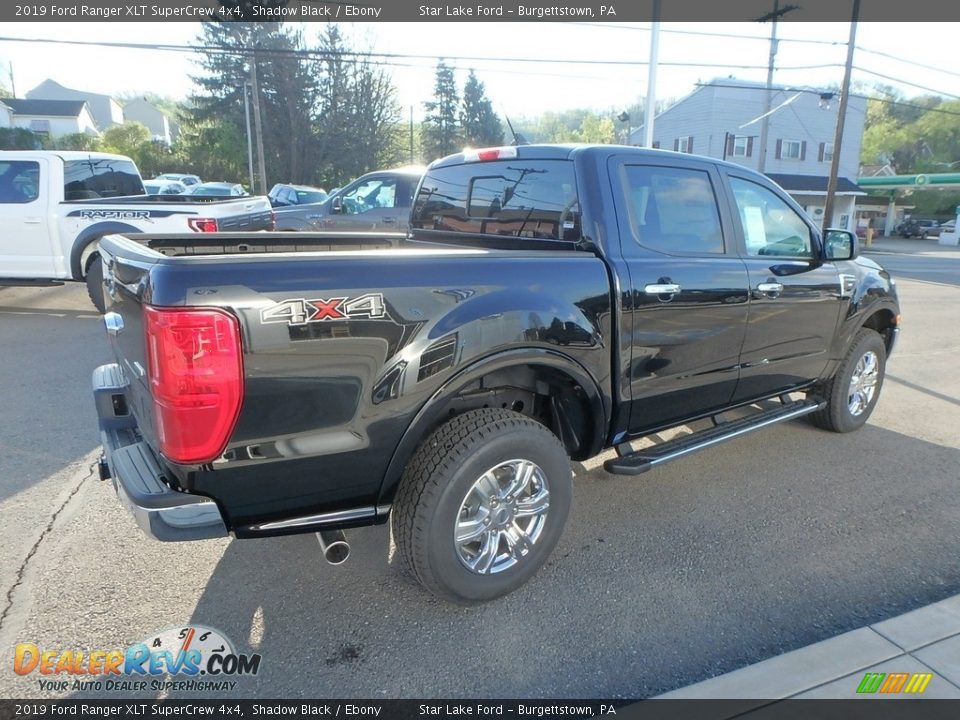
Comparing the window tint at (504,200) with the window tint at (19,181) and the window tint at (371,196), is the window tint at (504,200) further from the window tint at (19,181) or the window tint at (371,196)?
the window tint at (19,181)

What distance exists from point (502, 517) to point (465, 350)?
2.65 ft

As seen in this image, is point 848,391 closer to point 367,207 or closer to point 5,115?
point 367,207

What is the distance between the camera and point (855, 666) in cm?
241

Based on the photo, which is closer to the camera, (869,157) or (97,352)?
(97,352)

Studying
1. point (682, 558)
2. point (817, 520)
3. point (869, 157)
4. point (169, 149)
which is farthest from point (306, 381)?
point (869, 157)

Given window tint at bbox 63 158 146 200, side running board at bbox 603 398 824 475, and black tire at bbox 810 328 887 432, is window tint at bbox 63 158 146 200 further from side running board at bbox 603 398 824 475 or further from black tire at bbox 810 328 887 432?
black tire at bbox 810 328 887 432

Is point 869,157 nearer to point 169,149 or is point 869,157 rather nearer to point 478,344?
point 169,149

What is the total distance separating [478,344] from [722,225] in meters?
1.97

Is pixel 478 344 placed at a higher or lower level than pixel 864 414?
higher

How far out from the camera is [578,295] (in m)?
2.94

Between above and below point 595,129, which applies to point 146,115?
above

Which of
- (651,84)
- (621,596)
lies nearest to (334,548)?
(621,596)

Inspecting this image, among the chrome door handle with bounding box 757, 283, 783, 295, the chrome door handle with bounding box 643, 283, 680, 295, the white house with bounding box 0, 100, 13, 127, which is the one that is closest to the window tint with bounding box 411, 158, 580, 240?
the chrome door handle with bounding box 643, 283, 680, 295

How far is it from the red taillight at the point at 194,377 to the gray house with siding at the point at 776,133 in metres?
35.7
